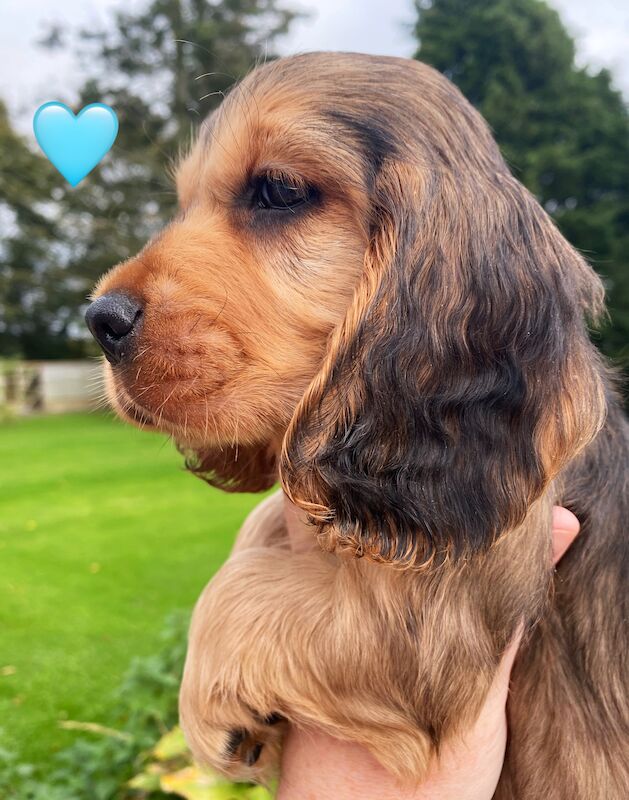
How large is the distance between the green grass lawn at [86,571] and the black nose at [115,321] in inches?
22.6

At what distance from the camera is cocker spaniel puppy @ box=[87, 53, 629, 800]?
156cm

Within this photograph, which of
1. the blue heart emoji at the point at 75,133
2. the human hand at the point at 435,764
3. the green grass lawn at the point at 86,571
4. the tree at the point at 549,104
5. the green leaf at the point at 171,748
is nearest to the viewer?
the human hand at the point at 435,764

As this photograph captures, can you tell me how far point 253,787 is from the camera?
257cm

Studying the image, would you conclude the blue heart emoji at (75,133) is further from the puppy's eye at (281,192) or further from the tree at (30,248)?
the tree at (30,248)

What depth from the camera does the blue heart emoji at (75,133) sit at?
188cm

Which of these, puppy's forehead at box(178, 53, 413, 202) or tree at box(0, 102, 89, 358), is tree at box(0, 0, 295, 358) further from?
puppy's forehead at box(178, 53, 413, 202)

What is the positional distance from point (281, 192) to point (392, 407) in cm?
64

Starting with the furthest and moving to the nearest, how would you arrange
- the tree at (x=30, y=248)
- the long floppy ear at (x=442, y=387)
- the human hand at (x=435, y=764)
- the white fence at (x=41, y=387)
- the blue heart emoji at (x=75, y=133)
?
1. the tree at (x=30, y=248)
2. the white fence at (x=41, y=387)
3. the blue heart emoji at (x=75, y=133)
4. the human hand at (x=435, y=764)
5. the long floppy ear at (x=442, y=387)

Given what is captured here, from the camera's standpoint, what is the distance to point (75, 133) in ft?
6.22

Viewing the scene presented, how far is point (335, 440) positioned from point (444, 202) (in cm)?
61

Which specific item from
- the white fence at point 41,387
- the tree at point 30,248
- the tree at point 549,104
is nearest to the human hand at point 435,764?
the tree at point 549,104

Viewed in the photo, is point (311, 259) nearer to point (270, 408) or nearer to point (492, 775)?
point (270, 408)

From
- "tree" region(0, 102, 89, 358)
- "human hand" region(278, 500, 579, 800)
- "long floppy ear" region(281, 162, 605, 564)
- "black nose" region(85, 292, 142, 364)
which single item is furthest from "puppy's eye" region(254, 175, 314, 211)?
"tree" region(0, 102, 89, 358)

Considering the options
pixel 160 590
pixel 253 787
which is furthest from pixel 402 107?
pixel 160 590
